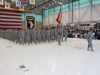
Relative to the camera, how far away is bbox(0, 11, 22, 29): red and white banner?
19.9 metres

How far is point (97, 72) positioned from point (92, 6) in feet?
57.4

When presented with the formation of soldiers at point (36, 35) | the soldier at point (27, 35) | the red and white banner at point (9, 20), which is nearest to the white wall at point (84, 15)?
the red and white banner at point (9, 20)

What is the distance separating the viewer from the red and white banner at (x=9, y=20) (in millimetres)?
19895

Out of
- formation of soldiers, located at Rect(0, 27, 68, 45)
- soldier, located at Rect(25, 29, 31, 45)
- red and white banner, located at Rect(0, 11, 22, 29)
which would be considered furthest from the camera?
red and white banner, located at Rect(0, 11, 22, 29)

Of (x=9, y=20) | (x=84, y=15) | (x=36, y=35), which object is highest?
(x=84, y=15)

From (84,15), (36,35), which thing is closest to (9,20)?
(36,35)

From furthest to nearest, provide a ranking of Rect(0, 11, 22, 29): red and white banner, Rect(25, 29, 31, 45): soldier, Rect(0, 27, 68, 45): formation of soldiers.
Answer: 1. Rect(0, 11, 22, 29): red and white banner
2. Rect(25, 29, 31, 45): soldier
3. Rect(0, 27, 68, 45): formation of soldiers

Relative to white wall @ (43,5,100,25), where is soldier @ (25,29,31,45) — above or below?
below

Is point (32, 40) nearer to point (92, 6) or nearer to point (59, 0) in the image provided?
point (92, 6)

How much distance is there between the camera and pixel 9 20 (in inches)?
809

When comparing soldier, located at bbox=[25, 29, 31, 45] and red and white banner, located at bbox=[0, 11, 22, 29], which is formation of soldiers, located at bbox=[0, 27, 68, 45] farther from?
red and white banner, located at bbox=[0, 11, 22, 29]

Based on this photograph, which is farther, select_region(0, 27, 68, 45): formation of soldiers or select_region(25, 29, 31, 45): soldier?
select_region(25, 29, 31, 45): soldier

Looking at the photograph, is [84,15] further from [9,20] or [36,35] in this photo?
[36,35]

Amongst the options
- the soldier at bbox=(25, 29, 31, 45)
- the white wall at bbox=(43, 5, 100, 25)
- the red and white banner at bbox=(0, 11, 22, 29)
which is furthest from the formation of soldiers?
the red and white banner at bbox=(0, 11, 22, 29)
